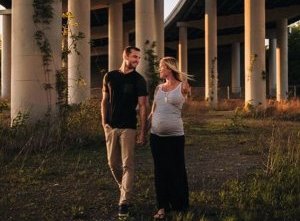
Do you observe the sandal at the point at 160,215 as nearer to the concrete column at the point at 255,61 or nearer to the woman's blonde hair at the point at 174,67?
the woman's blonde hair at the point at 174,67

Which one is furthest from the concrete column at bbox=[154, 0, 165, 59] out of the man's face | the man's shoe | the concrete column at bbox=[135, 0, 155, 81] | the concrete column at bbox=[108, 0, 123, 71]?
the man's shoe

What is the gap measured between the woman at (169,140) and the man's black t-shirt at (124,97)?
0.23 meters

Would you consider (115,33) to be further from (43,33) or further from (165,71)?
(165,71)

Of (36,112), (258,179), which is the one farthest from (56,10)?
(258,179)

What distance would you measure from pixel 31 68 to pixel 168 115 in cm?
624

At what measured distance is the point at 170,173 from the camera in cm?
612

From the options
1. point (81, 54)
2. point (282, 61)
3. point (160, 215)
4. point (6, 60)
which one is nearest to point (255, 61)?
point (81, 54)

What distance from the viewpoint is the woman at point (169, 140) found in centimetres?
602

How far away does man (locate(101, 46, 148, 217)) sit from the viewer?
20.1 ft

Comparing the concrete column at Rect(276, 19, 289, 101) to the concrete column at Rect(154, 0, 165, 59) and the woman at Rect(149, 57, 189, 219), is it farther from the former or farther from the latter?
the woman at Rect(149, 57, 189, 219)

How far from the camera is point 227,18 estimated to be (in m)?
52.8

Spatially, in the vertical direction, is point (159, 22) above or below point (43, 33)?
above

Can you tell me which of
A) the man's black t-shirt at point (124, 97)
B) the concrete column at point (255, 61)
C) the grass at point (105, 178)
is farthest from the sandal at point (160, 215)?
the concrete column at point (255, 61)

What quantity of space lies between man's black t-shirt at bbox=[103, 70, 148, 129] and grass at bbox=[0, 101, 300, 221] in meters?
1.06
